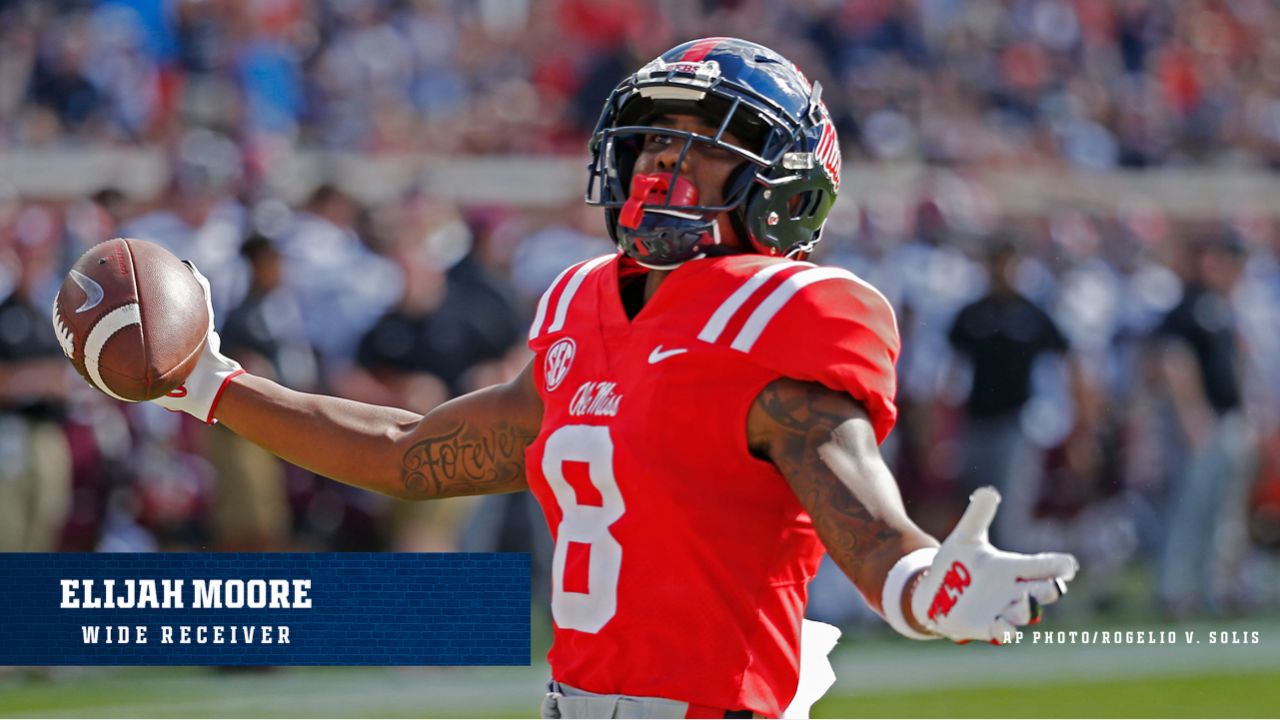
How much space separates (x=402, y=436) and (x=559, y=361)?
1.63ft

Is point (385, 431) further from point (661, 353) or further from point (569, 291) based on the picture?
point (661, 353)

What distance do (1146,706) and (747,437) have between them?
474 cm

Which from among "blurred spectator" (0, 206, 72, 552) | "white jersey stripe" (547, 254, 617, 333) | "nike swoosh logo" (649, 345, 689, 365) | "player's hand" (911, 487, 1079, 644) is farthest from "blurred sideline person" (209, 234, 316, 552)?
"player's hand" (911, 487, 1079, 644)

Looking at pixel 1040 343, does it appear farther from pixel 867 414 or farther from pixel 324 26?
pixel 867 414

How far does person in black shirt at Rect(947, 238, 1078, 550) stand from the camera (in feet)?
28.3

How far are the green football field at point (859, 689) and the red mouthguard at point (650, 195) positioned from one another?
401cm

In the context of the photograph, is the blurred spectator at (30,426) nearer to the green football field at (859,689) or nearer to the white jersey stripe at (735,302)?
the green football field at (859,689)

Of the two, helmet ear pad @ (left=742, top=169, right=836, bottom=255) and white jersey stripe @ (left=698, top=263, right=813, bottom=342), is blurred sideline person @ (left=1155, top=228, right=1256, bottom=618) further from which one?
white jersey stripe @ (left=698, top=263, right=813, bottom=342)

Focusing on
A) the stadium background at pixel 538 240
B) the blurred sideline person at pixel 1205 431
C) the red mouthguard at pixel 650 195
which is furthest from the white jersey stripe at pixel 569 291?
the blurred sideline person at pixel 1205 431

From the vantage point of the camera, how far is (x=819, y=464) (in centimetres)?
240

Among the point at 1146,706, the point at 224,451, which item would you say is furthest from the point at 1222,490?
the point at 224,451

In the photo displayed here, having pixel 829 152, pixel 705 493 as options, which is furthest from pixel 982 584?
pixel 829 152

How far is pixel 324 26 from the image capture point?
36.5ft

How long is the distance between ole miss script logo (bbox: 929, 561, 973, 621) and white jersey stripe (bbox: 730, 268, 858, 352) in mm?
485
